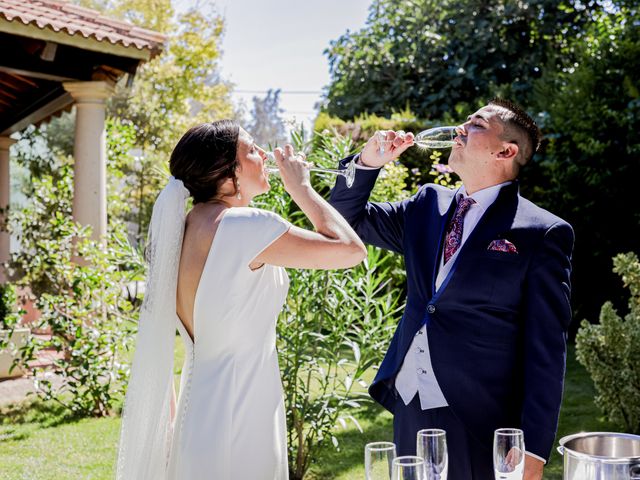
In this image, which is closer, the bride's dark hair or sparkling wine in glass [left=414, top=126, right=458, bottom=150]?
the bride's dark hair

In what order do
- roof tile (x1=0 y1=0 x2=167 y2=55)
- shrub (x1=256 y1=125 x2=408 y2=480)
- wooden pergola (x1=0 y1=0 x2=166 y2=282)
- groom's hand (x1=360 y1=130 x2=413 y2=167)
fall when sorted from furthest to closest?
wooden pergola (x1=0 y1=0 x2=166 y2=282)
roof tile (x1=0 y1=0 x2=167 y2=55)
shrub (x1=256 y1=125 x2=408 y2=480)
groom's hand (x1=360 y1=130 x2=413 y2=167)

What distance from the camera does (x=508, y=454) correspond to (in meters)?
1.71

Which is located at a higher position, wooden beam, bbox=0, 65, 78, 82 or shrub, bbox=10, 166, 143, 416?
wooden beam, bbox=0, 65, 78, 82

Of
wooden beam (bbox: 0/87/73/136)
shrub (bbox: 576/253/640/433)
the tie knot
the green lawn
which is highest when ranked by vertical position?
wooden beam (bbox: 0/87/73/136)

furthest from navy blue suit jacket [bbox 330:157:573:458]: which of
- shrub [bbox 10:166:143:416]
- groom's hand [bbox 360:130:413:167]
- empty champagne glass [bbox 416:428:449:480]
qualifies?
shrub [bbox 10:166:143:416]

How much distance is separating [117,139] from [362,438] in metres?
4.59

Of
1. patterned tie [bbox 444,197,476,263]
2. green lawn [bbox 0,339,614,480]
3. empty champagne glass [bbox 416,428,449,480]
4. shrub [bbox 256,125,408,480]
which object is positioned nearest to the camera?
empty champagne glass [bbox 416,428,449,480]

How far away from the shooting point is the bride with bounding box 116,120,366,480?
2.28m

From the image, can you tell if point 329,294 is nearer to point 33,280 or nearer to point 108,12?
point 33,280

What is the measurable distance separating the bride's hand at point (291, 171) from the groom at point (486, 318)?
1.69 feet

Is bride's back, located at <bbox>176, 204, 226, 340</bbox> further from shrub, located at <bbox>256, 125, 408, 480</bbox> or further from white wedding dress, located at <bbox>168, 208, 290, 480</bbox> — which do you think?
shrub, located at <bbox>256, 125, 408, 480</bbox>

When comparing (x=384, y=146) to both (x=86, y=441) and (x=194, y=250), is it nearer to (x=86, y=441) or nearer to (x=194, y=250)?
(x=194, y=250)

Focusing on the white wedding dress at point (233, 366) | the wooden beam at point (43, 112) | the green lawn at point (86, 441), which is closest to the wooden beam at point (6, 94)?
the wooden beam at point (43, 112)

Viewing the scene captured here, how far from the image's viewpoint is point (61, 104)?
9680mm
